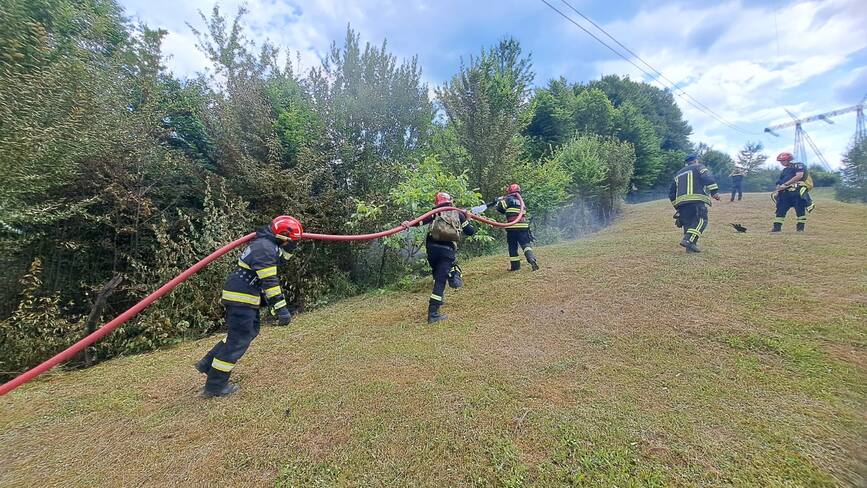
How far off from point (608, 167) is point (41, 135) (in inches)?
722

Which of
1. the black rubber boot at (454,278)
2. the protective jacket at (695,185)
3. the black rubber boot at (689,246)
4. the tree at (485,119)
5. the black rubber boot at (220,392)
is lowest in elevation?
the black rubber boot at (220,392)

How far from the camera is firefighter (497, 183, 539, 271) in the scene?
279 inches

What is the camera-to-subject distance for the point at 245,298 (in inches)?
133

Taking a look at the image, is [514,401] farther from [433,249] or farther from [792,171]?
[792,171]

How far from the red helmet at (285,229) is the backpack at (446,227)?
2.24 metres

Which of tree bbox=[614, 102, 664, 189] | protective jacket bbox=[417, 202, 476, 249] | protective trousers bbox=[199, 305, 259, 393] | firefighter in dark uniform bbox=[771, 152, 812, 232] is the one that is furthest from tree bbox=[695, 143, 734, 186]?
protective trousers bbox=[199, 305, 259, 393]

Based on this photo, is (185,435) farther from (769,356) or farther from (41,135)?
(769,356)

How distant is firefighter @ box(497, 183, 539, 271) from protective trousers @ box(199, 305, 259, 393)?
5.16 m

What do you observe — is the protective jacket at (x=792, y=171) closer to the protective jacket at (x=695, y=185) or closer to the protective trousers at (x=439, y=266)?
the protective jacket at (x=695, y=185)

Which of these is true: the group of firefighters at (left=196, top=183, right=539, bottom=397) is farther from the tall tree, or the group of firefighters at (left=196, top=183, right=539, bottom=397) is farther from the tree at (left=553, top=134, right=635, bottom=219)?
the tree at (left=553, top=134, right=635, bottom=219)

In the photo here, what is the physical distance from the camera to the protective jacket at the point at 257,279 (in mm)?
3293

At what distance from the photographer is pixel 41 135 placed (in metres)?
4.28

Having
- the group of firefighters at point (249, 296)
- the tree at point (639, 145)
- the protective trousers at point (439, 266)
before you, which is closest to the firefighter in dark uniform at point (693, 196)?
the protective trousers at point (439, 266)

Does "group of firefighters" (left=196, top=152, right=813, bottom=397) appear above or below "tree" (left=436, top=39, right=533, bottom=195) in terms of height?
below
